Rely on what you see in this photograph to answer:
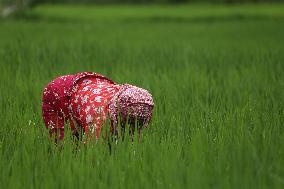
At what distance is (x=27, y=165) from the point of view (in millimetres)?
1749

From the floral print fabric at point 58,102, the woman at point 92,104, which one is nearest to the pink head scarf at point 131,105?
the woman at point 92,104

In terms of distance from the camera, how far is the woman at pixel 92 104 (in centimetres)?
191

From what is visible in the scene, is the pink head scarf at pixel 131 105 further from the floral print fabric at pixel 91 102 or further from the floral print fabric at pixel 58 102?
the floral print fabric at pixel 58 102

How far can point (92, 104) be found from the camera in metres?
2.10

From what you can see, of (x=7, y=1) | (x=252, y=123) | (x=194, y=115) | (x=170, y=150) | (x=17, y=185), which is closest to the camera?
(x=17, y=185)

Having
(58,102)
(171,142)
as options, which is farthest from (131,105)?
(58,102)

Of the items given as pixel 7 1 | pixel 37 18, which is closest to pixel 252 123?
pixel 37 18

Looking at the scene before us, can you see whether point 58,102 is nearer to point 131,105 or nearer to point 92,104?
point 92,104

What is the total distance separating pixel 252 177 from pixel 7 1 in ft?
58.6

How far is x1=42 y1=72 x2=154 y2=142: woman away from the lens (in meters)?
1.91

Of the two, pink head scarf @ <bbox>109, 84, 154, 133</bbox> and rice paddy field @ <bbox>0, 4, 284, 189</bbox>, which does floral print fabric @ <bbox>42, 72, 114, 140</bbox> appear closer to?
rice paddy field @ <bbox>0, 4, 284, 189</bbox>

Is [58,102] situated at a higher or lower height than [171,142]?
higher

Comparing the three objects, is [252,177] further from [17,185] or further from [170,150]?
[17,185]

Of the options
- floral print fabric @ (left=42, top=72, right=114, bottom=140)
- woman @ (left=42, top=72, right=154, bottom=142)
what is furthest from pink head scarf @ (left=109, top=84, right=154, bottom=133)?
floral print fabric @ (left=42, top=72, right=114, bottom=140)
